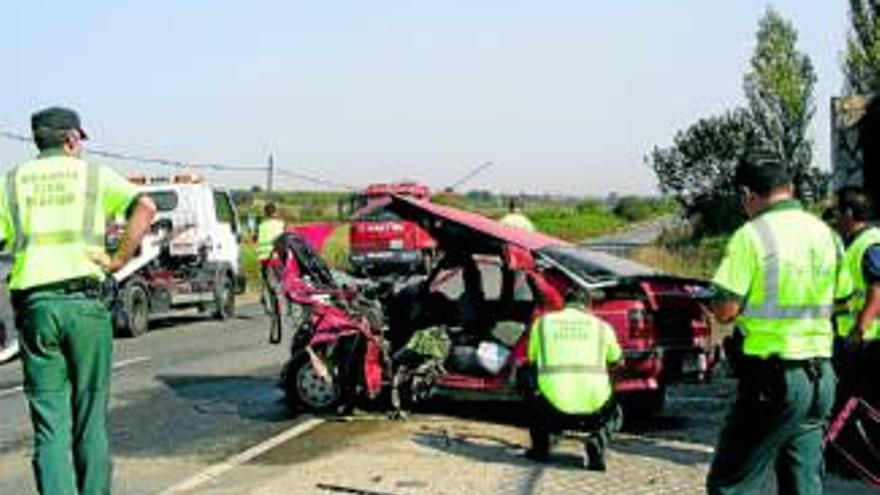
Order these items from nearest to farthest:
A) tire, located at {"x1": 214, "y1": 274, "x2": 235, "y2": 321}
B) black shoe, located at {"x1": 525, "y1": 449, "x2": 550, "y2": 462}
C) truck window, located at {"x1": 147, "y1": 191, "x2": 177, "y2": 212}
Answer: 1. black shoe, located at {"x1": 525, "y1": 449, "x2": 550, "y2": 462}
2. truck window, located at {"x1": 147, "y1": 191, "x2": 177, "y2": 212}
3. tire, located at {"x1": 214, "y1": 274, "x2": 235, "y2": 321}

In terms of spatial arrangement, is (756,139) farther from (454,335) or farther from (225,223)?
(454,335)

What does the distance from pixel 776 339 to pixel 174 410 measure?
7.65 meters

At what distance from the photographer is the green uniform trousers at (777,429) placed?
A: 563cm

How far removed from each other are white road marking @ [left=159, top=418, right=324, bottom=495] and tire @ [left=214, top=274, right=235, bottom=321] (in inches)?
500

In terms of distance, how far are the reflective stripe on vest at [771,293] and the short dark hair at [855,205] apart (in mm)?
2772

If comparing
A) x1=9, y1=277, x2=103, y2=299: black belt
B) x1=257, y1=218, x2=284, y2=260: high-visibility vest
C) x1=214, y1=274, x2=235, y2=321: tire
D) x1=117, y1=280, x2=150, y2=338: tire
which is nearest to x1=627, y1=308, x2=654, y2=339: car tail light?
x1=9, y1=277, x2=103, y2=299: black belt

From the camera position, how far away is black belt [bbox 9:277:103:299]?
5.99 m

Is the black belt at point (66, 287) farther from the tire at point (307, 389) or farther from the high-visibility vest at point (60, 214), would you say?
the tire at point (307, 389)

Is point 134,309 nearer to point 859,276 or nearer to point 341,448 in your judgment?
point 341,448

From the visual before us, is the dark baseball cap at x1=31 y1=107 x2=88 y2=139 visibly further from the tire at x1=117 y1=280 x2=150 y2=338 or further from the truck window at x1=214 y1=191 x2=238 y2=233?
the truck window at x1=214 y1=191 x2=238 y2=233

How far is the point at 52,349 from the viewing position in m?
5.94

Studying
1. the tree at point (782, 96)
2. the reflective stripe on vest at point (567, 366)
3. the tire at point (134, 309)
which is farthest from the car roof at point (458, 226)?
the tree at point (782, 96)

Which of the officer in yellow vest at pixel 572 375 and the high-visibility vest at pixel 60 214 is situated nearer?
the high-visibility vest at pixel 60 214

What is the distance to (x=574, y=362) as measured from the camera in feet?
30.3
